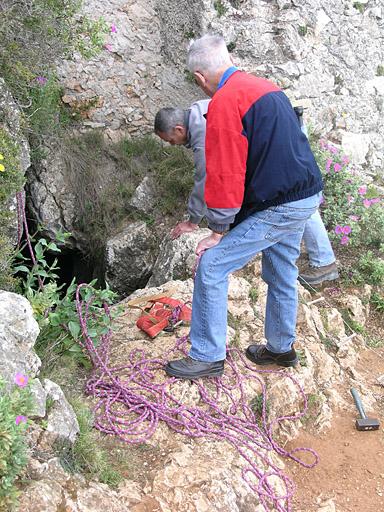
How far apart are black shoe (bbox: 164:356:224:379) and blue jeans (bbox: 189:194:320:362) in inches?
1.7

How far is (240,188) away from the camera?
2.96 meters

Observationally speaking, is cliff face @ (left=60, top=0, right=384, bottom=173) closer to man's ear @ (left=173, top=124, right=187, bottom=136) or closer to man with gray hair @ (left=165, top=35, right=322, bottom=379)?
man's ear @ (left=173, top=124, right=187, bottom=136)

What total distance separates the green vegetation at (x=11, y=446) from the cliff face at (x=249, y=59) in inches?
207

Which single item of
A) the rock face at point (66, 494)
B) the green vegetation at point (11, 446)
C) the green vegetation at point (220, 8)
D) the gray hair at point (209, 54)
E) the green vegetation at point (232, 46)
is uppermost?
the gray hair at point (209, 54)

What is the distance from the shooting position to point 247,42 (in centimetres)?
668

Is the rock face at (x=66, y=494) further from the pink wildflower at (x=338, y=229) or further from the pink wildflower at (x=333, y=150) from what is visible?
the pink wildflower at (x=333, y=150)

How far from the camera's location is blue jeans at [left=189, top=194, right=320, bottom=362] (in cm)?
315

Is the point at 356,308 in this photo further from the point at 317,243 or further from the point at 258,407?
the point at 258,407

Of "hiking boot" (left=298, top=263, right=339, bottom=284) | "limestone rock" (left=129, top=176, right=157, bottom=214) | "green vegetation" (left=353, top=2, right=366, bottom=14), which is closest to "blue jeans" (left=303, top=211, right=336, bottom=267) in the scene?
"hiking boot" (left=298, top=263, right=339, bottom=284)

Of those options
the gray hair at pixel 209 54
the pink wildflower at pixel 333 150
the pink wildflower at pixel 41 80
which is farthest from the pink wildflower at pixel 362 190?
the pink wildflower at pixel 41 80

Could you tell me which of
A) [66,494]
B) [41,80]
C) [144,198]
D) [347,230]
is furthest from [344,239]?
[66,494]

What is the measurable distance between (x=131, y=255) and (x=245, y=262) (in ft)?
10.7

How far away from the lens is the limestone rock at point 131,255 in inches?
249

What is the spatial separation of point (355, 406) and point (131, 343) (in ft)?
5.35
